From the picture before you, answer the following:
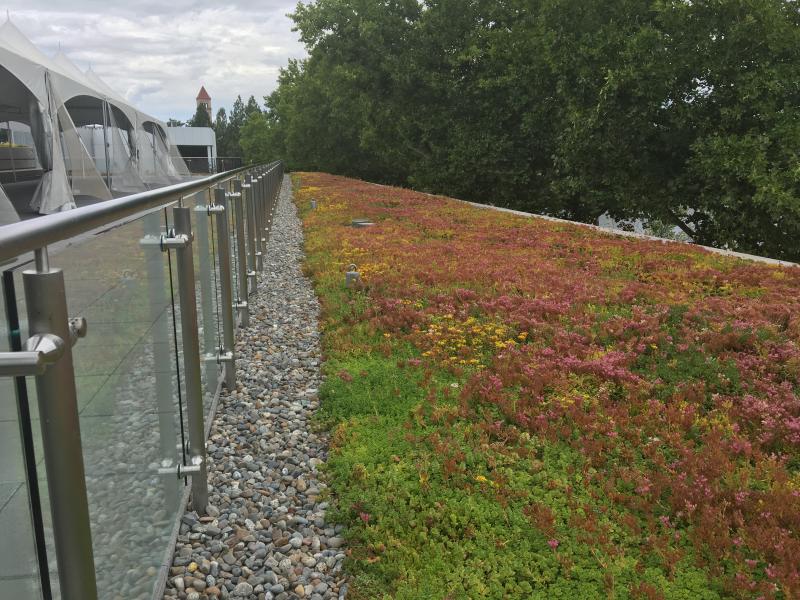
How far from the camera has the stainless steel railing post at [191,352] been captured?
136 inches

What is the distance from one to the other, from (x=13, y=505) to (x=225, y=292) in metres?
4.20

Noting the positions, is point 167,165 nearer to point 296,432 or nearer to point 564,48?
point 564,48

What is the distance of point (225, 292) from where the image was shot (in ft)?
18.2

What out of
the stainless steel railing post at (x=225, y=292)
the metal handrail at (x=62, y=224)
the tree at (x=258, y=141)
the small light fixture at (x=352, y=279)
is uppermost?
the tree at (x=258, y=141)

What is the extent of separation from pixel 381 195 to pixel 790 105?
12315 mm

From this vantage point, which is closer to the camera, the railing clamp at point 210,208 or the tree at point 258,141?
the railing clamp at point 210,208

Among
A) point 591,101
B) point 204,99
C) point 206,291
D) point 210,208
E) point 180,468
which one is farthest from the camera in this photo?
point 204,99

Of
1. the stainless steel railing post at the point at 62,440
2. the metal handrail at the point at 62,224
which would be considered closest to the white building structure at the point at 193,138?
the metal handrail at the point at 62,224

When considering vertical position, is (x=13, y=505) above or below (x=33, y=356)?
below

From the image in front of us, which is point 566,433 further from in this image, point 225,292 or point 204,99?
point 204,99

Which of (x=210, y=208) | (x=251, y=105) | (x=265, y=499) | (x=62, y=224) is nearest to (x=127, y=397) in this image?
(x=62, y=224)

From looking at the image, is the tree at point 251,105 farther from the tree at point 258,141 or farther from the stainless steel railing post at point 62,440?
the stainless steel railing post at point 62,440

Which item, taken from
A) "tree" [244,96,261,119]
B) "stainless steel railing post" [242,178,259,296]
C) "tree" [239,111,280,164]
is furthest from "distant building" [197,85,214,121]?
"stainless steel railing post" [242,178,259,296]

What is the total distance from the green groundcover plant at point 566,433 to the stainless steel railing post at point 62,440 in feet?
5.70
